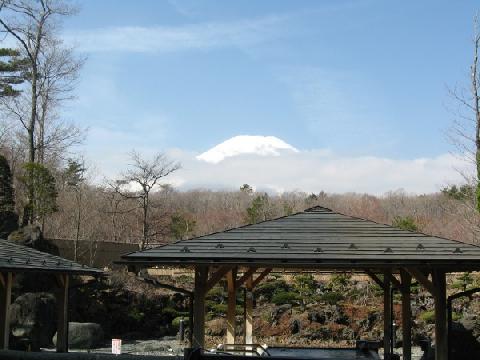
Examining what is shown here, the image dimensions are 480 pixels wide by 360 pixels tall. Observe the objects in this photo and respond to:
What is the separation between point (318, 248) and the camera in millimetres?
10164

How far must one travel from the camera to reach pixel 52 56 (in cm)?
3200

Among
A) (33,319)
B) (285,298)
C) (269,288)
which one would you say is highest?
(269,288)

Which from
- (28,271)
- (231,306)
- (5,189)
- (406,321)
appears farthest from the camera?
(5,189)

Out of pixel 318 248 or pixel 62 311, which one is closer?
pixel 318 248

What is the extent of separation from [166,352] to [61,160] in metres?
17.6

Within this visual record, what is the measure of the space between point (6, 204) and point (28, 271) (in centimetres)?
1498

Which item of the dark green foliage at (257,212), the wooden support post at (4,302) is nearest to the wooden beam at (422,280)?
the wooden support post at (4,302)

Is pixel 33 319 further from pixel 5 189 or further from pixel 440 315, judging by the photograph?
pixel 440 315

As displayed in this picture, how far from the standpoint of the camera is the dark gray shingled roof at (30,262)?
37.8 feet

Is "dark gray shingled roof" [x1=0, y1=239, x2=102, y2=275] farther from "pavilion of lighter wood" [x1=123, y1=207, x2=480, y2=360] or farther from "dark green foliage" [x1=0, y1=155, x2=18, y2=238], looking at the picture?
"dark green foliage" [x1=0, y1=155, x2=18, y2=238]

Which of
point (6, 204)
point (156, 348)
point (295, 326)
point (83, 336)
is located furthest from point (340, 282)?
point (6, 204)

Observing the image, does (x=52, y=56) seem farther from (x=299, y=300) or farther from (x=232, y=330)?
(x=232, y=330)

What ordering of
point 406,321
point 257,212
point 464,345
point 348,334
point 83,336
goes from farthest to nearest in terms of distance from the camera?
point 257,212
point 348,334
point 83,336
point 464,345
point 406,321

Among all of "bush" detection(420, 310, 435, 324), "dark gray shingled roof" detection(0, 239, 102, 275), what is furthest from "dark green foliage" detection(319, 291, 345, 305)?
"dark gray shingled roof" detection(0, 239, 102, 275)
